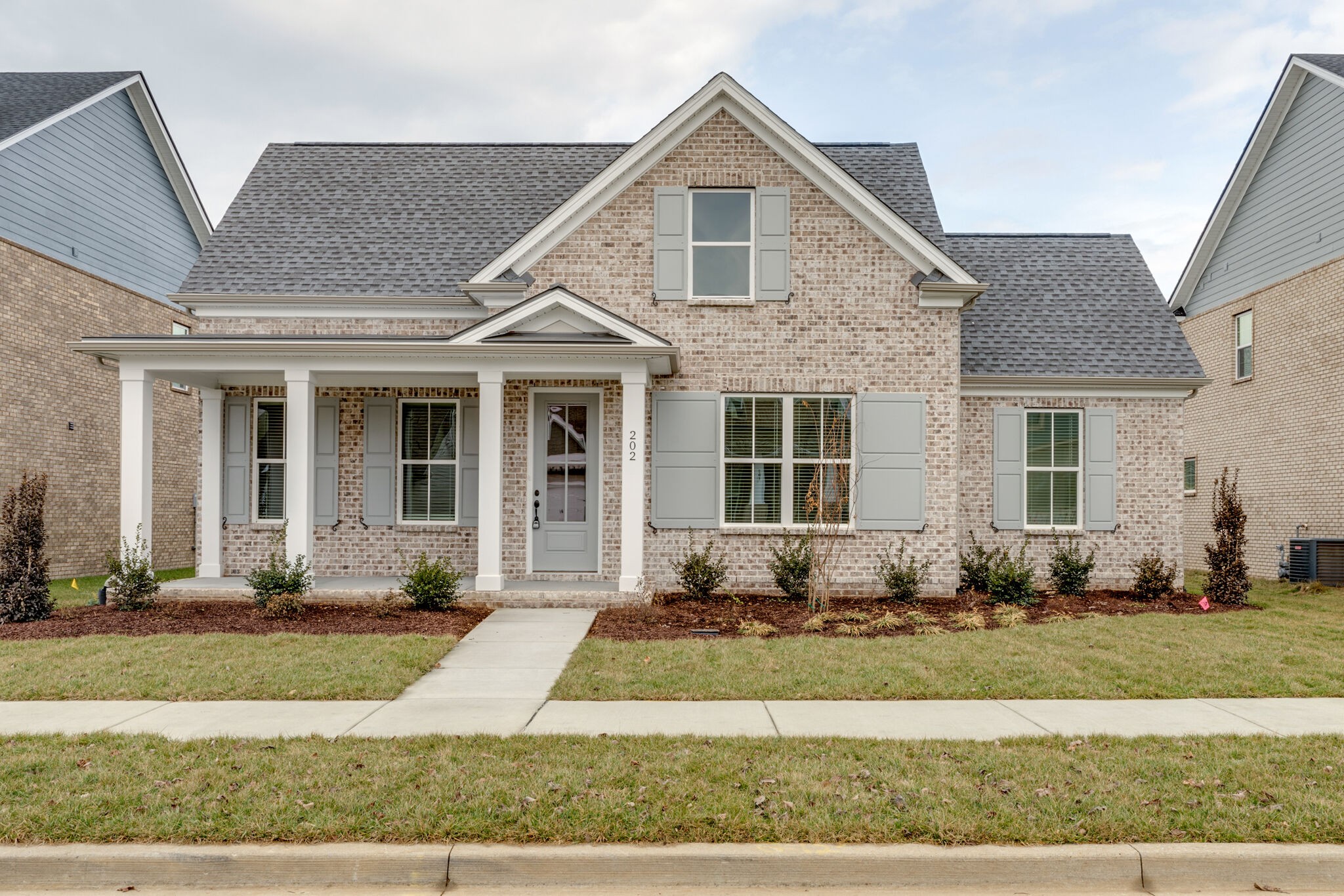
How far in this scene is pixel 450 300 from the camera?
42.9 ft

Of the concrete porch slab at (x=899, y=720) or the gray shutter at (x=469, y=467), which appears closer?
the concrete porch slab at (x=899, y=720)

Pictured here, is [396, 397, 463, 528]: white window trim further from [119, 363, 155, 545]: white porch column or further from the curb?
the curb

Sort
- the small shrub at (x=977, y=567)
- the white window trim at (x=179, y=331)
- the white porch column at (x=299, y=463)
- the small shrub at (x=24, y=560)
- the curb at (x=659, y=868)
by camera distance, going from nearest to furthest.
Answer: the curb at (x=659, y=868) < the small shrub at (x=24, y=560) < the white porch column at (x=299, y=463) < the small shrub at (x=977, y=567) < the white window trim at (x=179, y=331)

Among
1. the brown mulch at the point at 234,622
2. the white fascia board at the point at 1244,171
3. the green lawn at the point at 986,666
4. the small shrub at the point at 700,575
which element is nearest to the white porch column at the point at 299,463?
the brown mulch at the point at 234,622

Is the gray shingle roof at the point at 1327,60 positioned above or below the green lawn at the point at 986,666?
Answer: above

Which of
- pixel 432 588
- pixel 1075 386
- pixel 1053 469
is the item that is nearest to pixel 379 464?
pixel 432 588

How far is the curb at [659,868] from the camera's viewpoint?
389cm

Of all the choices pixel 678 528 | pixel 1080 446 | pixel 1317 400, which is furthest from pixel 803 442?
pixel 1317 400

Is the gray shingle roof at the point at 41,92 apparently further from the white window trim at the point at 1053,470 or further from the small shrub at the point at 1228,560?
the small shrub at the point at 1228,560

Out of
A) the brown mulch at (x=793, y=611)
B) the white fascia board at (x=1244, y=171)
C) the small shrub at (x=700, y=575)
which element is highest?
the white fascia board at (x=1244, y=171)

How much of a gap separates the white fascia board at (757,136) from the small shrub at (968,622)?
4845 millimetres

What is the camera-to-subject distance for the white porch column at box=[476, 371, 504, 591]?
11.1m

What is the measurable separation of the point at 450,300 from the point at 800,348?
18.3 ft

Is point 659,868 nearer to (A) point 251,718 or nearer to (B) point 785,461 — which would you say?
(A) point 251,718
